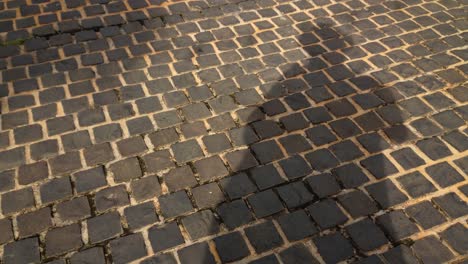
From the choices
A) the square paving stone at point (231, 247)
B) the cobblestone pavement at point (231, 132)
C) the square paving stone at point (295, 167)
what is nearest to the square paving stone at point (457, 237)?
the cobblestone pavement at point (231, 132)

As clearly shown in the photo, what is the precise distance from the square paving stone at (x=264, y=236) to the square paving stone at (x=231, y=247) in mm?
75

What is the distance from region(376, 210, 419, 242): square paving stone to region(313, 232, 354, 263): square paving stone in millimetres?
353

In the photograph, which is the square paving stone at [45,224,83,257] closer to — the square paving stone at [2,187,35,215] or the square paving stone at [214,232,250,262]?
the square paving stone at [2,187,35,215]

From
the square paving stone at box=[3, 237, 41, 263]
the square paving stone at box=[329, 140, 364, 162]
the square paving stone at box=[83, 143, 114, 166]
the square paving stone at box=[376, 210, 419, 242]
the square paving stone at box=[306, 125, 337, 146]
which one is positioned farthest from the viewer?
the square paving stone at box=[306, 125, 337, 146]

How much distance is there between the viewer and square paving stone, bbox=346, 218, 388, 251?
2.88 metres

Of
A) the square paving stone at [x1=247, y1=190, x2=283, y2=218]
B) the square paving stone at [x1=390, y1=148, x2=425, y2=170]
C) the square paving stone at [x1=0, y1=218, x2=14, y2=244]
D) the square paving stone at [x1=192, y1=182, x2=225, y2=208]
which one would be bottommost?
the square paving stone at [x1=0, y1=218, x2=14, y2=244]

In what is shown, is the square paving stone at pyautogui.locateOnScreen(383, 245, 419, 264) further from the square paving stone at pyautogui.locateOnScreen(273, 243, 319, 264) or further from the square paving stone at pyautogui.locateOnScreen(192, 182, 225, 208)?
the square paving stone at pyautogui.locateOnScreen(192, 182, 225, 208)

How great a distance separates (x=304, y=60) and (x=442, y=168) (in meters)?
1.93

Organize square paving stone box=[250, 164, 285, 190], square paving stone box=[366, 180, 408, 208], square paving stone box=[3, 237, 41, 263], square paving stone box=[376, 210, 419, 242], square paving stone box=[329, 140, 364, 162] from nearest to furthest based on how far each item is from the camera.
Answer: square paving stone box=[3, 237, 41, 263]
square paving stone box=[376, 210, 419, 242]
square paving stone box=[366, 180, 408, 208]
square paving stone box=[250, 164, 285, 190]
square paving stone box=[329, 140, 364, 162]

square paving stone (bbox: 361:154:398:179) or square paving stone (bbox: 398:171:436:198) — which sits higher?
square paving stone (bbox: 398:171:436:198)

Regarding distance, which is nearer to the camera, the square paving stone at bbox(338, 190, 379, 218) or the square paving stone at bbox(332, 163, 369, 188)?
the square paving stone at bbox(338, 190, 379, 218)

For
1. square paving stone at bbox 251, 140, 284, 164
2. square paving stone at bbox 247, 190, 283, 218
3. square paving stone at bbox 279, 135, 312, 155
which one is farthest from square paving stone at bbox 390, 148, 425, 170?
square paving stone at bbox 247, 190, 283, 218

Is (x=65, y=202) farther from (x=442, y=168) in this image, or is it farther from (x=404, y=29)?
(x=404, y=29)

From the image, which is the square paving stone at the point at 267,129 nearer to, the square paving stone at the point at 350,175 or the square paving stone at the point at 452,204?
the square paving stone at the point at 350,175
